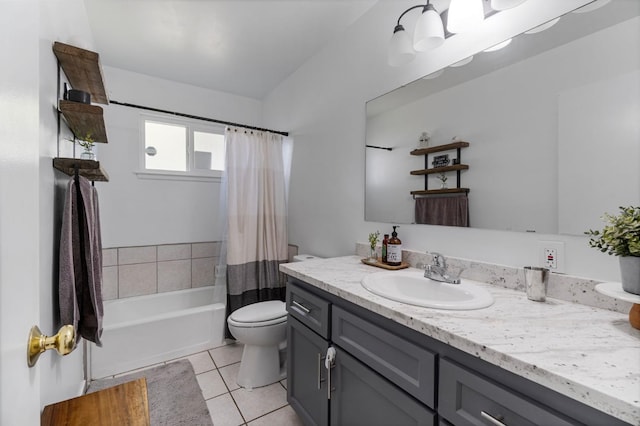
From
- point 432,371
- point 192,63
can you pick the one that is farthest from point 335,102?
point 432,371

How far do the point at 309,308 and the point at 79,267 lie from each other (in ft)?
3.41

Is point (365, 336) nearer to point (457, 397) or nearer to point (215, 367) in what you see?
point (457, 397)

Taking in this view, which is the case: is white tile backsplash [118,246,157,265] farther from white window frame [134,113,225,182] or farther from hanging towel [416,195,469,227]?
hanging towel [416,195,469,227]

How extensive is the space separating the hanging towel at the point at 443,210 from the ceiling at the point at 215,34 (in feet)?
4.35

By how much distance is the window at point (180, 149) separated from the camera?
8.84 feet

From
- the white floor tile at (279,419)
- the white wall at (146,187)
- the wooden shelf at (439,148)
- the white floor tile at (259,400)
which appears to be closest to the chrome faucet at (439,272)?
the wooden shelf at (439,148)

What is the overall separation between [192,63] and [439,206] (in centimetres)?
237

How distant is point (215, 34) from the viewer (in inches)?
80.7

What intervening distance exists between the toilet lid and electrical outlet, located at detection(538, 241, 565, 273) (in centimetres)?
148

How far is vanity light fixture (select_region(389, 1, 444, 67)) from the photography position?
49.3 inches

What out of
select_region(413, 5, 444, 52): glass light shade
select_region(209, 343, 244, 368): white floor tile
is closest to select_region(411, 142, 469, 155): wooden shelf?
select_region(413, 5, 444, 52): glass light shade

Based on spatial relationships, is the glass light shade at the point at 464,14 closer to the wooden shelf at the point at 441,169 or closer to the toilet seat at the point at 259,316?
the wooden shelf at the point at 441,169

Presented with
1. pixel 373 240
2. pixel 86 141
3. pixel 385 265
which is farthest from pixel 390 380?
pixel 86 141

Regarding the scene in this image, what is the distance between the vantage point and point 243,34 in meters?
2.06
